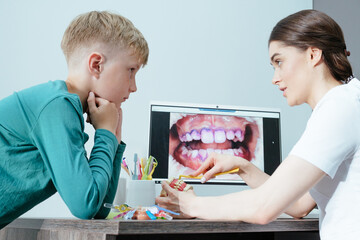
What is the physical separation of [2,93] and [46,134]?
3.55 ft

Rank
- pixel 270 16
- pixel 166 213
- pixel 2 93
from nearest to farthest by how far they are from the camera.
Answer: pixel 166 213
pixel 2 93
pixel 270 16

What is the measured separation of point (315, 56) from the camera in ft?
3.32

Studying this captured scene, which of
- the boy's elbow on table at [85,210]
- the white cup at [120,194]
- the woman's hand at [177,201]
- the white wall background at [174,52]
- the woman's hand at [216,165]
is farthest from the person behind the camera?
the white wall background at [174,52]

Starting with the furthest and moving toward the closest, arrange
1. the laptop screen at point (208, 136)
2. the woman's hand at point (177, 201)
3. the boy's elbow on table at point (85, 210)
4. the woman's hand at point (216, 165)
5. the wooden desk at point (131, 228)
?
the laptop screen at point (208, 136) < the woman's hand at point (216, 165) < the woman's hand at point (177, 201) < the boy's elbow on table at point (85, 210) < the wooden desk at point (131, 228)

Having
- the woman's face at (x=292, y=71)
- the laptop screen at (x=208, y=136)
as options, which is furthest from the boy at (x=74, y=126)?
the laptop screen at (x=208, y=136)

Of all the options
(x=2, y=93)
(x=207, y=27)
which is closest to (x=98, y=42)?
(x=2, y=93)

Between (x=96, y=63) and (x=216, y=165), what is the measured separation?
0.44 m

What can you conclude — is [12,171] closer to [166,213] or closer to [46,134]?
[46,134]

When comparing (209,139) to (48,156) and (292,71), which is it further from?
(48,156)

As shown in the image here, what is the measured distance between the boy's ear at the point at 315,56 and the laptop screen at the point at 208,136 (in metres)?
0.67

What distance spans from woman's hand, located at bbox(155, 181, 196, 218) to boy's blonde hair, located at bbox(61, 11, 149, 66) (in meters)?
0.35

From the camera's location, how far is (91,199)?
737 millimetres

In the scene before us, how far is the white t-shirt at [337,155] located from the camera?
0.79 m

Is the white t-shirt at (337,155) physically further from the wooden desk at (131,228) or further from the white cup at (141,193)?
the white cup at (141,193)
